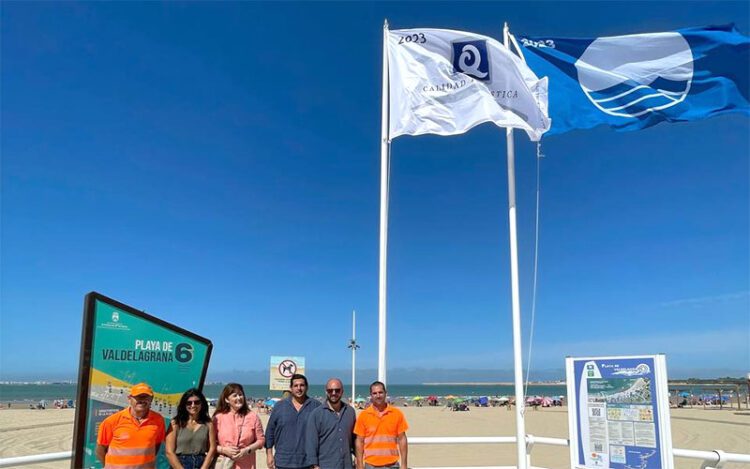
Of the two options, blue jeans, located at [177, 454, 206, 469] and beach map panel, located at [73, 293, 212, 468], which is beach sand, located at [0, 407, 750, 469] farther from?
blue jeans, located at [177, 454, 206, 469]

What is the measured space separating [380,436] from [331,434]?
0.49 m

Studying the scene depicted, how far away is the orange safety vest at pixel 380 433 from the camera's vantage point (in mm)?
5414

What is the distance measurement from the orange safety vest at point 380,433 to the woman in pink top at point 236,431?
1086 millimetres

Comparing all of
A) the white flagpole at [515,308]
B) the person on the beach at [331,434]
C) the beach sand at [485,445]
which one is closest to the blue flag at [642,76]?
the white flagpole at [515,308]

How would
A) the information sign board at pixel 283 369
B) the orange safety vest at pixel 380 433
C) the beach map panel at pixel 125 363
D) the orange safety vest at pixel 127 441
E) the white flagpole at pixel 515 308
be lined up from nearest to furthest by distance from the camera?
the orange safety vest at pixel 127 441
the beach map panel at pixel 125 363
the orange safety vest at pixel 380 433
the white flagpole at pixel 515 308
the information sign board at pixel 283 369

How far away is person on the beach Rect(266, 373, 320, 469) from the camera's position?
548 centimetres

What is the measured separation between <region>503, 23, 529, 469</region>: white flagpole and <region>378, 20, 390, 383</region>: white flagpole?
1665mm

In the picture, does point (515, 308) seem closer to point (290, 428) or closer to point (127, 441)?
point (290, 428)

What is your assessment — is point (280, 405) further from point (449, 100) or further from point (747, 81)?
point (747, 81)

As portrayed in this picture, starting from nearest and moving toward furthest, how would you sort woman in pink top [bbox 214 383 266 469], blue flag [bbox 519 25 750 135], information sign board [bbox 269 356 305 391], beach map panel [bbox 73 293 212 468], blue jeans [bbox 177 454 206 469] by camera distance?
beach map panel [bbox 73 293 212 468] → blue jeans [bbox 177 454 206 469] → woman in pink top [bbox 214 383 266 469] → blue flag [bbox 519 25 750 135] → information sign board [bbox 269 356 305 391]

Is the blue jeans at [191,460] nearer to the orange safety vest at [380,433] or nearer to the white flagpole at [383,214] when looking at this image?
the orange safety vest at [380,433]

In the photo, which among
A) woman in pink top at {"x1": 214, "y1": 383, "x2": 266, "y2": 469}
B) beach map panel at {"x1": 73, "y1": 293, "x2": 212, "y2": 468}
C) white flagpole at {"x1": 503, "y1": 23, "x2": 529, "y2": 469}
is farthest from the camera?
white flagpole at {"x1": 503, "y1": 23, "x2": 529, "y2": 469}

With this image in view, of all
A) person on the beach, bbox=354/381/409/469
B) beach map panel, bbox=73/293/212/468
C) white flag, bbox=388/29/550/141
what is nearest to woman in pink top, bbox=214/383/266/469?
beach map panel, bbox=73/293/212/468

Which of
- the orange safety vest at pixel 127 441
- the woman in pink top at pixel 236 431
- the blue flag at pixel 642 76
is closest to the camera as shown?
the orange safety vest at pixel 127 441
